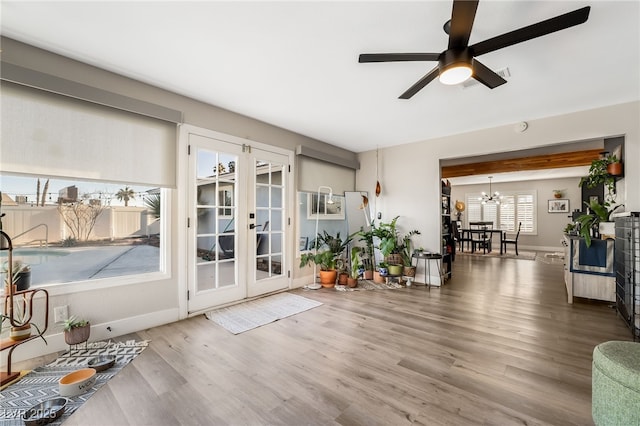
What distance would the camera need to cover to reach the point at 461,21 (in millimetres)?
1550

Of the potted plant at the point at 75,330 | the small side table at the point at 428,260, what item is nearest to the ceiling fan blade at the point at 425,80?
the small side table at the point at 428,260

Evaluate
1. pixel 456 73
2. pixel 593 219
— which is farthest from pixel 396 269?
pixel 456 73

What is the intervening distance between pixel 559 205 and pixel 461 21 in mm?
10476

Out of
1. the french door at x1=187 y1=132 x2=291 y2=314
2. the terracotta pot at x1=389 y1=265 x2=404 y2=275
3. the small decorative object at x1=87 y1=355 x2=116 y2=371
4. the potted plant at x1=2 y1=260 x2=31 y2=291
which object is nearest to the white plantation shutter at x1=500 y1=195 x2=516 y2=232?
the terracotta pot at x1=389 y1=265 x2=404 y2=275

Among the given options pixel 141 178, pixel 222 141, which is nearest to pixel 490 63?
pixel 222 141

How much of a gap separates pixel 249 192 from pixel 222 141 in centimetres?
73

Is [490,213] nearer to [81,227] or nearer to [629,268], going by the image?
[629,268]

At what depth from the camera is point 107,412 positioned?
63.0 inches

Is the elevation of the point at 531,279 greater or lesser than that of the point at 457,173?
lesser

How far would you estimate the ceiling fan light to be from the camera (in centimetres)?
182

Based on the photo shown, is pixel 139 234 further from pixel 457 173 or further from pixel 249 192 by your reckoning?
pixel 457 173

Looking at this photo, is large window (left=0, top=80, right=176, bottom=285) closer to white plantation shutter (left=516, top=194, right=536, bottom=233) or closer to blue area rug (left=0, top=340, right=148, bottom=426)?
blue area rug (left=0, top=340, right=148, bottom=426)

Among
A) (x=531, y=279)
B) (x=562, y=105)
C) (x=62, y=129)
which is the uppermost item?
(x=562, y=105)

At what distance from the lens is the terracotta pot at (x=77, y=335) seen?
7.29 ft
